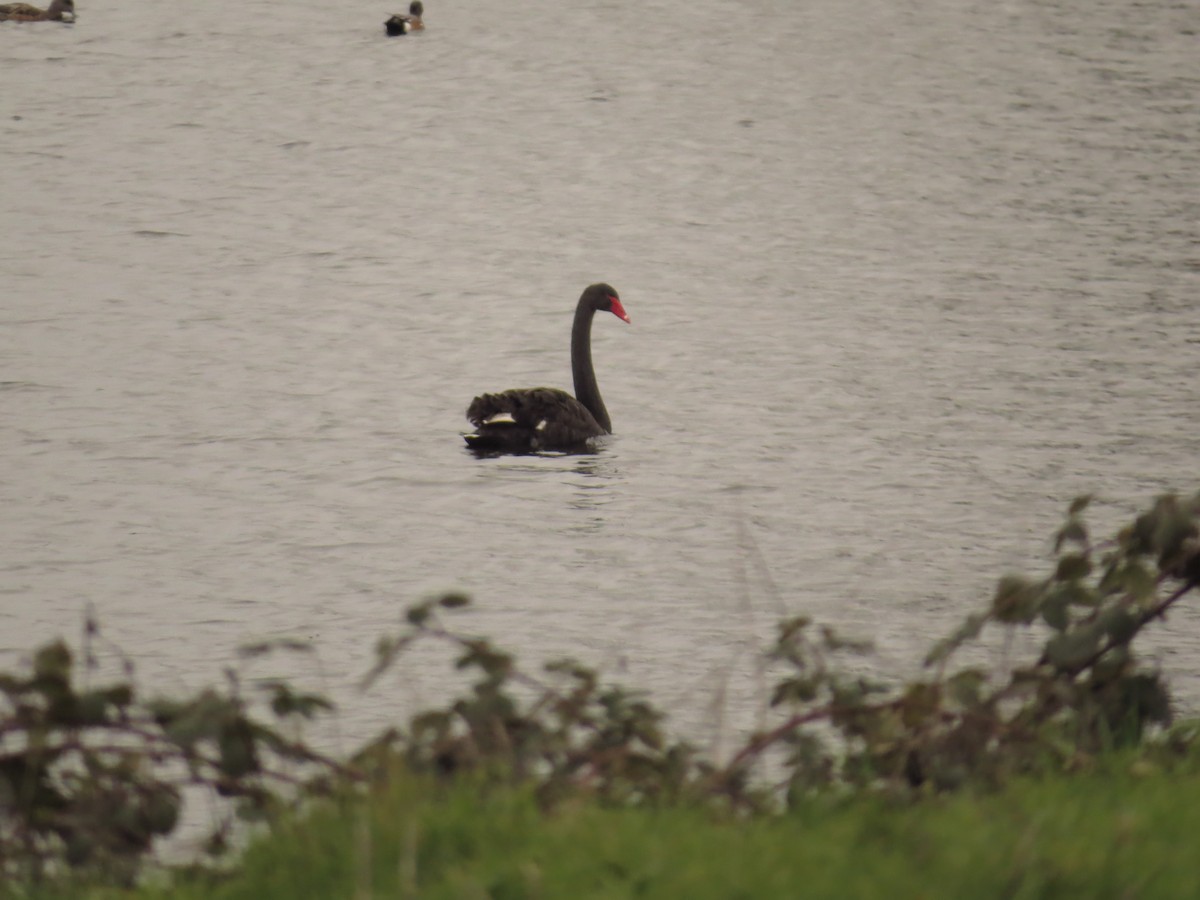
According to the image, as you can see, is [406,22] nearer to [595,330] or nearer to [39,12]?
[39,12]

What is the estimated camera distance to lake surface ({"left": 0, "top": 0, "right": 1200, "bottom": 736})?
11.7 meters

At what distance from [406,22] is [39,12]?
28.3 feet

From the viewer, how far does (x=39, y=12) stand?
153 ft

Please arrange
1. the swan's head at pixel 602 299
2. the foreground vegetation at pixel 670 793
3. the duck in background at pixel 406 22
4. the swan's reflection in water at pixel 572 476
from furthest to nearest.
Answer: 1. the duck in background at pixel 406 22
2. the swan's head at pixel 602 299
3. the swan's reflection in water at pixel 572 476
4. the foreground vegetation at pixel 670 793

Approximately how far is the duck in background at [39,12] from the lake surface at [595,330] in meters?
0.51

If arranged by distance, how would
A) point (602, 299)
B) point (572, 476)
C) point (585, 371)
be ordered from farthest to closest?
point (602, 299)
point (585, 371)
point (572, 476)

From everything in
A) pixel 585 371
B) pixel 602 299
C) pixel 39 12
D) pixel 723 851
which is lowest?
pixel 585 371

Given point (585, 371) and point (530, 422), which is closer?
point (530, 422)

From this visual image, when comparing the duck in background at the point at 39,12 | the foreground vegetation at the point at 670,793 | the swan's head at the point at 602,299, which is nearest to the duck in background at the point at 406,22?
the duck in background at the point at 39,12

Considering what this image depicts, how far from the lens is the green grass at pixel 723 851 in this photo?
14.7 feet


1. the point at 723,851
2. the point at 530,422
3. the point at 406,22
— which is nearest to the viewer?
the point at 723,851

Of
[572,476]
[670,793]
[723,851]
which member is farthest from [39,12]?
[723,851]

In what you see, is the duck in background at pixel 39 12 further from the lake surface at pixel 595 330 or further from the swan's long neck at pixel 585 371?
the swan's long neck at pixel 585 371

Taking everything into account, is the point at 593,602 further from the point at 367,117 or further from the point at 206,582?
the point at 367,117
